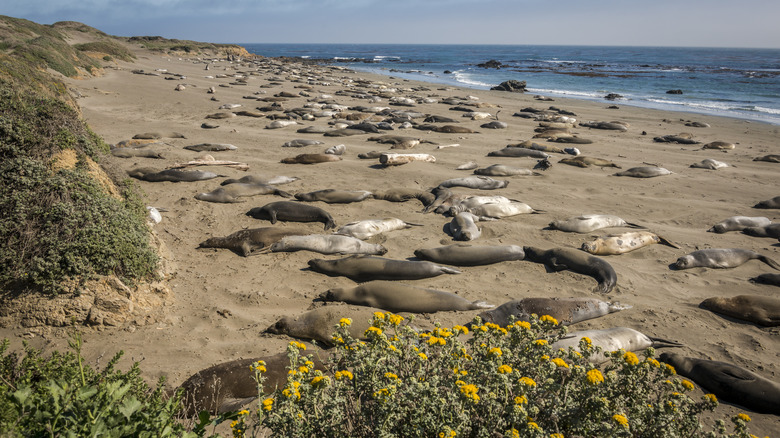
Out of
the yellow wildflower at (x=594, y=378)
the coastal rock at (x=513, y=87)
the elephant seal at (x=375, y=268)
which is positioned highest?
the coastal rock at (x=513, y=87)

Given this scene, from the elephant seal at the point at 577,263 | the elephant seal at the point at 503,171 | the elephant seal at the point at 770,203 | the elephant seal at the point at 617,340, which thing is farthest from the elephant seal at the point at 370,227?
the elephant seal at the point at 770,203

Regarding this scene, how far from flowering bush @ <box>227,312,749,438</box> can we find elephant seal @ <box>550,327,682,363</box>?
167cm

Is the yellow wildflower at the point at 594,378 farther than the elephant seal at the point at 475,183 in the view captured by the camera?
No

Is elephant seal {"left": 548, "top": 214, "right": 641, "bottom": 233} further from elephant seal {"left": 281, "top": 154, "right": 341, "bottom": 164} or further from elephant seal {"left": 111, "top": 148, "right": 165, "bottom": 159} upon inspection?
elephant seal {"left": 111, "top": 148, "right": 165, "bottom": 159}

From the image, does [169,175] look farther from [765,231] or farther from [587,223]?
[765,231]

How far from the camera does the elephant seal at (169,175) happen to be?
335 inches

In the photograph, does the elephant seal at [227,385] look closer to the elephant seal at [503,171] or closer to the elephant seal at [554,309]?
the elephant seal at [554,309]

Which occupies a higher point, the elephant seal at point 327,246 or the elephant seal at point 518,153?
the elephant seal at point 518,153

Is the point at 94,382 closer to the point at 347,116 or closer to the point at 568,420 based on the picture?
the point at 568,420

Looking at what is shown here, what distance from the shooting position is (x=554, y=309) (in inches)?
184

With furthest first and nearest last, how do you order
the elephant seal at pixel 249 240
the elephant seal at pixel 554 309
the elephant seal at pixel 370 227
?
the elephant seal at pixel 370 227 → the elephant seal at pixel 249 240 → the elephant seal at pixel 554 309

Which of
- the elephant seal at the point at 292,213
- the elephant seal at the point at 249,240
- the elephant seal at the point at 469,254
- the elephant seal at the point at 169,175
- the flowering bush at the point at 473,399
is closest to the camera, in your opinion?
the flowering bush at the point at 473,399

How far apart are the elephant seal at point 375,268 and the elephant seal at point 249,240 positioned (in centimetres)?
97

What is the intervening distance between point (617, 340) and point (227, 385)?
3535 millimetres
